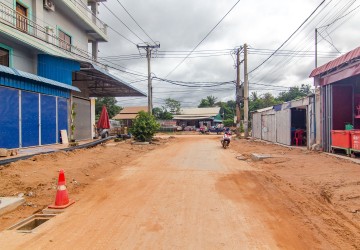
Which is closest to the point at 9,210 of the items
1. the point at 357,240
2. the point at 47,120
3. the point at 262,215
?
the point at 262,215

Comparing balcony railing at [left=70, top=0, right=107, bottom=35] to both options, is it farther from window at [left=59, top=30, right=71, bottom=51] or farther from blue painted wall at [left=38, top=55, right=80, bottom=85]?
blue painted wall at [left=38, top=55, right=80, bottom=85]

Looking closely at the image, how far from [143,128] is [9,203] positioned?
1905 cm

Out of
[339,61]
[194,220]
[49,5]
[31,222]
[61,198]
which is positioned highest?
[49,5]

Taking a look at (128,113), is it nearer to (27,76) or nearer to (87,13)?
(87,13)

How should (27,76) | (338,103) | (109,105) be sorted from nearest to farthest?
(27,76), (338,103), (109,105)

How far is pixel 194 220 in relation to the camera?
558 centimetres

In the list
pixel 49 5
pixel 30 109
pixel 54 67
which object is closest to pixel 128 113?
pixel 49 5

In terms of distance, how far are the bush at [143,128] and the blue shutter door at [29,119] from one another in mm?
10666

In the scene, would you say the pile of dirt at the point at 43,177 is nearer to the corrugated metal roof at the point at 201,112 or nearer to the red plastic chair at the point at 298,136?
the red plastic chair at the point at 298,136

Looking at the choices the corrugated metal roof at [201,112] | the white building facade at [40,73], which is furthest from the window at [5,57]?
the corrugated metal roof at [201,112]

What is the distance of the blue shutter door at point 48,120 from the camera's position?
625 inches

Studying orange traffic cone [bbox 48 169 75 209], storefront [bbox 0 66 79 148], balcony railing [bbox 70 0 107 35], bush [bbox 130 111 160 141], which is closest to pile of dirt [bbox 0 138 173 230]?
orange traffic cone [bbox 48 169 75 209]

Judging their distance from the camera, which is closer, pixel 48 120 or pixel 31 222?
pixel 31 222

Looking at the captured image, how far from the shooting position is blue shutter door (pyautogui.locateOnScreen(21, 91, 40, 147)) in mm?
14141
